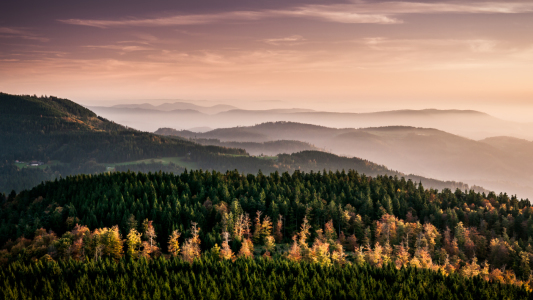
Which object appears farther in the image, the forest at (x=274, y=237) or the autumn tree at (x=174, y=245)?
the autumn tree at (x=174, y=245)

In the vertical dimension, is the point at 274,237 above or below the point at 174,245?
below

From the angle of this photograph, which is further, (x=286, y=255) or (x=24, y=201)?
(x=24, y=201)

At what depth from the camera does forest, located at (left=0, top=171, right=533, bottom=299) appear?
85312mm

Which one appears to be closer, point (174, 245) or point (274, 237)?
point (174, 245)

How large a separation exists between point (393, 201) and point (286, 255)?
7816 centimetres

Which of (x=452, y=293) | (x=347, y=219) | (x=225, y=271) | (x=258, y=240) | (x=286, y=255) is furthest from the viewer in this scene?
(x=347, y=219)

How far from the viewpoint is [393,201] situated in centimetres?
16375

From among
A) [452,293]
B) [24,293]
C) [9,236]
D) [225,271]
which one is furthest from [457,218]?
[9,236]

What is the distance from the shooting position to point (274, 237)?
132125mm

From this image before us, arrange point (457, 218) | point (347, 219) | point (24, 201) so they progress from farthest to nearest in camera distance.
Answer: point (24, 201) → point (457, 218) → point (347, 219)

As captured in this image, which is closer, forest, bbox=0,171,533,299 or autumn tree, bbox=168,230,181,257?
forest, bbox=0,171,533,299

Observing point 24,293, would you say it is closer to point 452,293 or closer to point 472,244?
point 452,293

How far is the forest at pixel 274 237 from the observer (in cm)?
8531

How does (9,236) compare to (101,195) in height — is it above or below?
below
